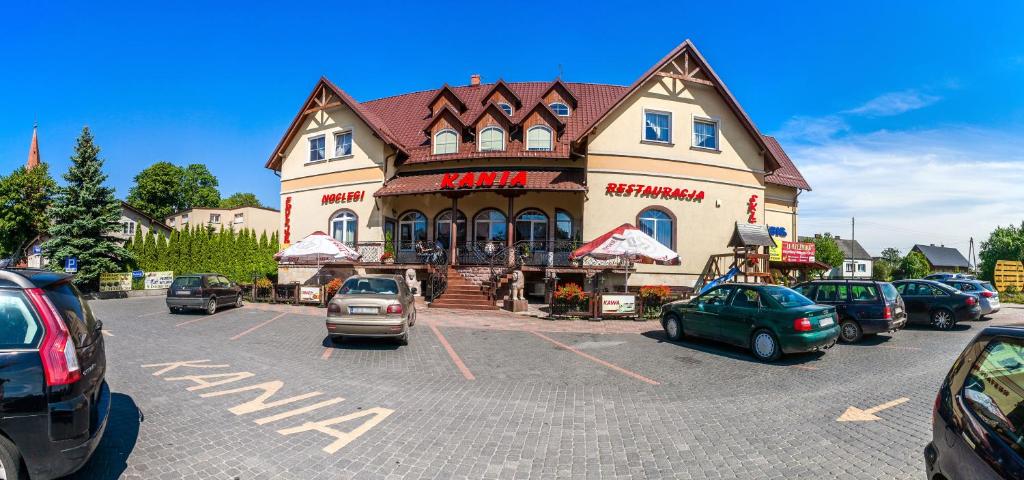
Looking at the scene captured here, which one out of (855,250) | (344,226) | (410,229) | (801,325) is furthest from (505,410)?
(855,250)

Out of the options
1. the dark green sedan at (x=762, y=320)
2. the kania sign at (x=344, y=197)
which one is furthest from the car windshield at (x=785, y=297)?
the kania sign at (x=344, y=197)

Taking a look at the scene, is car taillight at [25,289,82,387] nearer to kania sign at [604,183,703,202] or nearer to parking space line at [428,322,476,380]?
parking space line at [428,322,476,380]

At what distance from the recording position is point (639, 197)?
19.6 meters

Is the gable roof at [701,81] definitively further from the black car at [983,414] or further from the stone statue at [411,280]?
the black car at [983,414]

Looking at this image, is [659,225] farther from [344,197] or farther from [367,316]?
[344,197]

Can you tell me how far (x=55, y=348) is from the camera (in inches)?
127

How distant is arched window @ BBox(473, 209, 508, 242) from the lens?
882 inches

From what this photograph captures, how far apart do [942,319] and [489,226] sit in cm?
1724

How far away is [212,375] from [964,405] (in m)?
9.02

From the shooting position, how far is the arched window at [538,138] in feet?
69.5

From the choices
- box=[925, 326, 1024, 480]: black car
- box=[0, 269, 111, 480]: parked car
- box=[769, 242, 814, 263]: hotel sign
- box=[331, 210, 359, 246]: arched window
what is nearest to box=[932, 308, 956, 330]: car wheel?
box=[769, 242, 814, 263]: hotel sign

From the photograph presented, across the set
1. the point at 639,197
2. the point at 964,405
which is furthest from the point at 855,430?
the point at 639,197

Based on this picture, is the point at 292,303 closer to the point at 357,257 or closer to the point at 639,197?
the point at 357,257

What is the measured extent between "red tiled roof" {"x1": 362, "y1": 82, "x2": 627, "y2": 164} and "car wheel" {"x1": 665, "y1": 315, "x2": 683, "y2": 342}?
1084cm
